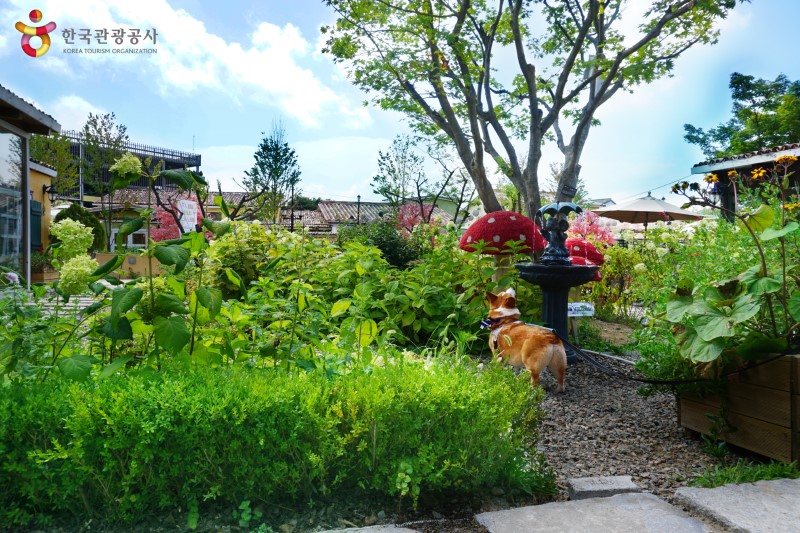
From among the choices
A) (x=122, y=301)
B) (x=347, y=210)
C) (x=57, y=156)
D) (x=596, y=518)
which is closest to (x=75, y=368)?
(x=122, y=301)

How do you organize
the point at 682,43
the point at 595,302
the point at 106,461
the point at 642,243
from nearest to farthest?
1. the point at 106,461
2. the point at 595,302
3. the point at 642,243
4. the point at 682,43

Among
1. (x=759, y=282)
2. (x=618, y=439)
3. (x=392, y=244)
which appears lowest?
(x=618, y=439)

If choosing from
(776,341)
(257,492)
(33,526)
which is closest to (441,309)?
(776,341)

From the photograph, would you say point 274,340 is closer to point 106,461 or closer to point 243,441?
point 243,441

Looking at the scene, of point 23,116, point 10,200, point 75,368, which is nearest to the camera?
point 75,368

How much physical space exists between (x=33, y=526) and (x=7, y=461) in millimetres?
245

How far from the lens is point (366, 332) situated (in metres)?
3.25

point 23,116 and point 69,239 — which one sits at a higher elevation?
point 23,116

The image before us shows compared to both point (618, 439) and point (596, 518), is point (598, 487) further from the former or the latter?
point (618, 439)

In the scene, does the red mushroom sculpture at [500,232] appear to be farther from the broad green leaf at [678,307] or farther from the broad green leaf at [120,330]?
the broad green leaf at [120,330]

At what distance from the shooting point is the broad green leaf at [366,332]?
3.19 m

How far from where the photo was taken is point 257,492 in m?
2.02

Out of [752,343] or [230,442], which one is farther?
[752,343]

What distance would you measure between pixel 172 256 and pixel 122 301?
256 millimetres
